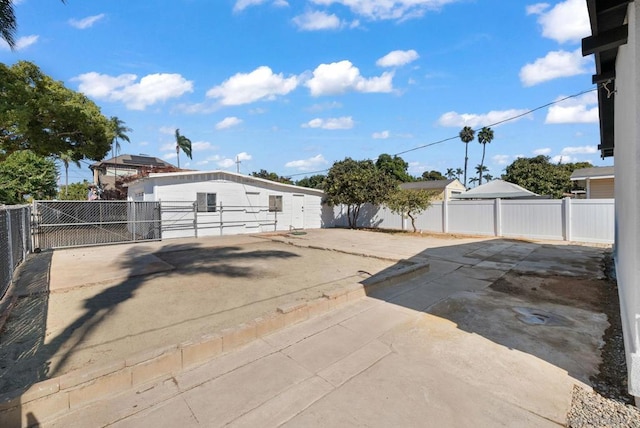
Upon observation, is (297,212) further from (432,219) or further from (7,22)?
(7,22)

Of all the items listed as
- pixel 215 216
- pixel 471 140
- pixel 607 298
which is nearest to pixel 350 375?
pixel 607 298

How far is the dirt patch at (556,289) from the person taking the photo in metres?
5.17

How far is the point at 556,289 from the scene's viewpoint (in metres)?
5.90

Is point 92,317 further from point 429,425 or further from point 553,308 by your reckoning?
point 553,308

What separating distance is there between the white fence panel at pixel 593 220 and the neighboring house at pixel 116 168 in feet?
103

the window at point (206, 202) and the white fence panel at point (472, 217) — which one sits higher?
the window at point (206, 202)

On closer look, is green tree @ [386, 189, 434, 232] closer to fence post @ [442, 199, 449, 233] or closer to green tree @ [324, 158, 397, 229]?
fence post @ [442, 199, 449, 233]

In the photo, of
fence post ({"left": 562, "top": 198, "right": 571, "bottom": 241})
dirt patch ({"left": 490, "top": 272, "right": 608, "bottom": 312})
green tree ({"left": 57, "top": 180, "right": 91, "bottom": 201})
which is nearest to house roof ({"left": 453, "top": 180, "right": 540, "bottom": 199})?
fence post ({"left": 562, "top": 198, "right": 571, "bottom": 241})

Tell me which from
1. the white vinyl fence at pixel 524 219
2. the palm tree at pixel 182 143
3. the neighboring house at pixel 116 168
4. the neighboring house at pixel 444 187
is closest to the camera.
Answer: the white vinyl fence at pixel 524 219

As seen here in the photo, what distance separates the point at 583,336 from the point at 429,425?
114 inches

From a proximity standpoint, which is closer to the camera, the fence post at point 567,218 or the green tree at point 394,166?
the fence post at point 567,218

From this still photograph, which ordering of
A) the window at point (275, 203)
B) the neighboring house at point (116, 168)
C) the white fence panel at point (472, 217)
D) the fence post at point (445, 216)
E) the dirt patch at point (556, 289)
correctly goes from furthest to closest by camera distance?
the neighboring house at point (116, 168) → the window at point (275, 203) → the fence post at point (445, 216) → the white fence panel at point (472, 217) → the dirt patch at point (556, 289)

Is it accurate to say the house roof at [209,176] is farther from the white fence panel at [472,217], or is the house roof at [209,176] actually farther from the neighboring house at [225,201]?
the white fence panel at [472,217]

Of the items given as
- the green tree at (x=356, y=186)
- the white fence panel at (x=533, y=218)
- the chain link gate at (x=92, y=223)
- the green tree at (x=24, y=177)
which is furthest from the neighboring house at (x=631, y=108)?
the green tree at (x=24, y=177)
